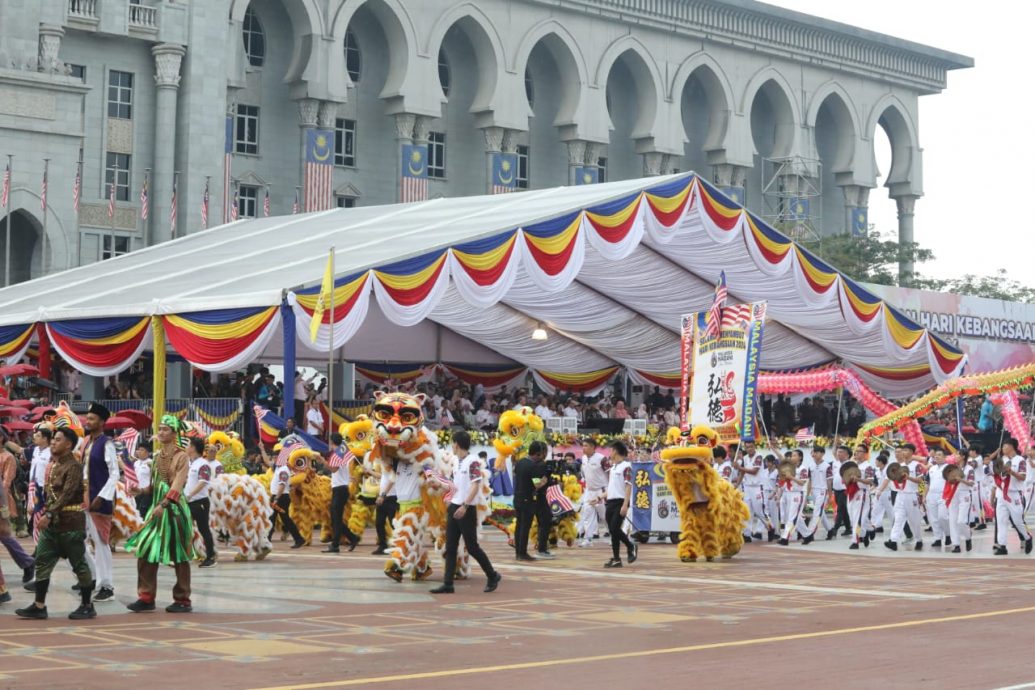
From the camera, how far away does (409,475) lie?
15789mm

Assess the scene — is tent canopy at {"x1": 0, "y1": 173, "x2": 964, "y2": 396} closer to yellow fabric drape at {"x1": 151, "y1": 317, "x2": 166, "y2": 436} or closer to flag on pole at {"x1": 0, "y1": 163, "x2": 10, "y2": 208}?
yellow fabric drape at {"x1": 151, "y1": 317, "x2": 166, "y2": 436}

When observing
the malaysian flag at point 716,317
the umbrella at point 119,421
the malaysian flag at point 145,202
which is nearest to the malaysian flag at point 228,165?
the malaysian flag at point 145,202

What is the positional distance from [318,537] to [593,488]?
4.53 m

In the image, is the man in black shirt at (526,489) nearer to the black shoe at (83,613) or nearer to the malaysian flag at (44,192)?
the black shoe at (83,613)

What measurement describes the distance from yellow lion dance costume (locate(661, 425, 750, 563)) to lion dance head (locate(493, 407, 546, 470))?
1.58 metres

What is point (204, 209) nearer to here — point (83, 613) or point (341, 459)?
point (341, 459)

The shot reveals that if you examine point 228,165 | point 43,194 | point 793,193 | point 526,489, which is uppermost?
point 793,193

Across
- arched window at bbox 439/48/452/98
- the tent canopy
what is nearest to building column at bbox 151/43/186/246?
the tent canopy

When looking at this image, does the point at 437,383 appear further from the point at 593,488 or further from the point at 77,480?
the point at 77,480

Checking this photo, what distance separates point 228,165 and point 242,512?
35553 mm

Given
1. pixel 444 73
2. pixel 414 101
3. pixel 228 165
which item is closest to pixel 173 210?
A: pixel 228 165

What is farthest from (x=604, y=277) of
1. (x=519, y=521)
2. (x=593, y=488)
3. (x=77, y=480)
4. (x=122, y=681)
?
(x=122, y=681)

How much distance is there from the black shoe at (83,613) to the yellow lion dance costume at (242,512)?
573 cm

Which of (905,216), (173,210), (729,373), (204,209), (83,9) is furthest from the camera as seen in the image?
(905,216)
